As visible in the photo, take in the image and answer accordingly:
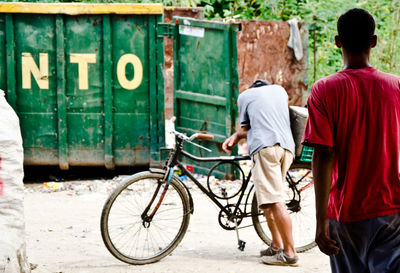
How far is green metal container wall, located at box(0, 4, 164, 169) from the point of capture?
25.3 ft

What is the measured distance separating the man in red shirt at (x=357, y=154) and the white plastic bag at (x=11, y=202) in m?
1.98

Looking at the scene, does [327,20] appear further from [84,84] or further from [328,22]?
[84,84]

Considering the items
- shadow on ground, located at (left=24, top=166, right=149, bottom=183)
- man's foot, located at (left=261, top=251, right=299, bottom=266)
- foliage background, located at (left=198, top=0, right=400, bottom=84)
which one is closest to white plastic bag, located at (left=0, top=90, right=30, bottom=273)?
man's foot, located at (left=261, top=251, right=299, bottom=266)

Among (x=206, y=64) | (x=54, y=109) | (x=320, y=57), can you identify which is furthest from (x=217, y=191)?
(x=320, y=57)

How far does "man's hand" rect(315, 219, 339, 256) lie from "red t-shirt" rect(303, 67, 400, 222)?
65 mm

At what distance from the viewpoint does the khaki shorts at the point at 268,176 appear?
474 cm

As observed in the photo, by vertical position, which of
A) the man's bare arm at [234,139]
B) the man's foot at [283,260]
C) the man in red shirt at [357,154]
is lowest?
the man's foot at [283,260]

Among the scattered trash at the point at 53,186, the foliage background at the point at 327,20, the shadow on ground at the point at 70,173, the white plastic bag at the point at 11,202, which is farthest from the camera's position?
the foliage background at the point at 327,20

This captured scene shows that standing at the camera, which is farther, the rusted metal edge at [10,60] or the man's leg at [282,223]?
the rusted metal edge at [10,60]

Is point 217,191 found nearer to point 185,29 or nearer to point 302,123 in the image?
point 185,29

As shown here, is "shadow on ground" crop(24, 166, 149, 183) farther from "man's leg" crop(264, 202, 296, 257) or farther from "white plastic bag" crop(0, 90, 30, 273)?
"white plastic bag" crop(0, 90, 30, 273)

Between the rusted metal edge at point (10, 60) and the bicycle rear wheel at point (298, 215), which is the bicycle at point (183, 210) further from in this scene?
the rusted metal edge at point (10, 60)

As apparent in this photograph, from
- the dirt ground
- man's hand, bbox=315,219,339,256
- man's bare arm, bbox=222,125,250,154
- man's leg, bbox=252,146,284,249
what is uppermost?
man's hand, bbox=315,219,339,256

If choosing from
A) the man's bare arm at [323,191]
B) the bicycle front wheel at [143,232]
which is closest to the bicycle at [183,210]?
the bicycle front wheel at [143,232]
